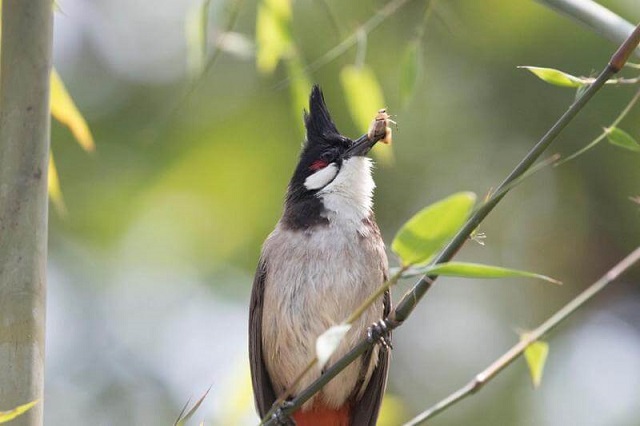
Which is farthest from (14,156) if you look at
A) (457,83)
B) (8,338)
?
(457,83)

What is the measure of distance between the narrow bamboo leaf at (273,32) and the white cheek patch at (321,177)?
25.2 inches

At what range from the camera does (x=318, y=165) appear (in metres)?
2.96

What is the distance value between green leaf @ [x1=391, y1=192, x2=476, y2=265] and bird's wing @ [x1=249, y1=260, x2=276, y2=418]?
62.5 inches

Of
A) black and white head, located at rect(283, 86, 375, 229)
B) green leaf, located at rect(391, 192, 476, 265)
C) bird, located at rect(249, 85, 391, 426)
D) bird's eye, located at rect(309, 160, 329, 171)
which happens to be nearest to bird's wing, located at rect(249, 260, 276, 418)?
bird, located at rect(249, 85, 391, 426)

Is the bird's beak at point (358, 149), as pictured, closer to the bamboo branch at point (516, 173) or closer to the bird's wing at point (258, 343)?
the bird's wing at point (258, 343)

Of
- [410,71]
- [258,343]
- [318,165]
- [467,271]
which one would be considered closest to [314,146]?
[318,165]

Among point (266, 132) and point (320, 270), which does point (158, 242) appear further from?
point (320, 270)

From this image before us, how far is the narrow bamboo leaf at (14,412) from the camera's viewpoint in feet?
4.44

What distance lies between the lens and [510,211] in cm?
510

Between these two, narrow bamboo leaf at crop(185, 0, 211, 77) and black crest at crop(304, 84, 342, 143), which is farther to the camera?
black crest at crop(304, 84, 342, 143)

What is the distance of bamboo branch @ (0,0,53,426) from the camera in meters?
1.48

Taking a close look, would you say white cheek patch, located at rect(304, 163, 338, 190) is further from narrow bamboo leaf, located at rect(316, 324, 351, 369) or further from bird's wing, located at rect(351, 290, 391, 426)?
narrow bamboo leaf, located at rect(316, 324, 351, 369)

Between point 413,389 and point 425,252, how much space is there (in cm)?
378

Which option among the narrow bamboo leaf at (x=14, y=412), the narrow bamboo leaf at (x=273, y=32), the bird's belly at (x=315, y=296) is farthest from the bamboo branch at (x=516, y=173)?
the bird's belly at (x=315, y=296)
